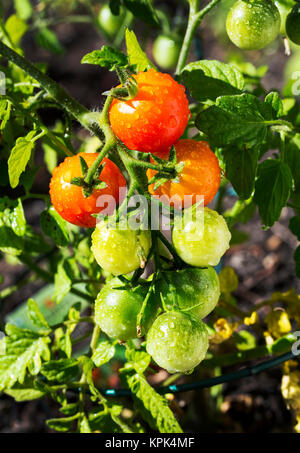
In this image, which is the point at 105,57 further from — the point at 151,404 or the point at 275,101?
the point at 151,404

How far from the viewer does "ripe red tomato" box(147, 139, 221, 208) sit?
64 cm

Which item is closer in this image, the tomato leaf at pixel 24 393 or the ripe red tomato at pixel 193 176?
the ripe red tomato at pixel 193 176

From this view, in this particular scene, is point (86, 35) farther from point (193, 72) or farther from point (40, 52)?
point (193, 72)

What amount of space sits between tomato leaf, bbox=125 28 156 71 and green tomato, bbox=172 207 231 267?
26 cm

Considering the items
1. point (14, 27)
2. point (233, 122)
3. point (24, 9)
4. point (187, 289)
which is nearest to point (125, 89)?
point (233, 122)

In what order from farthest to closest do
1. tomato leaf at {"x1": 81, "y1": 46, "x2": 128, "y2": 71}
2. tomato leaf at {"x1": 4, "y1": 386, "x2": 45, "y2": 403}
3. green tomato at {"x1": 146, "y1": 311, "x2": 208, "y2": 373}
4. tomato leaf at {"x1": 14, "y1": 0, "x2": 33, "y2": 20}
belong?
1. tomato leaf at {"x1": 14, "y1": 0, "x2": 33, "y2": 20}
2. tomato leaf at {"x1": 4, "y1": 386, "x2": 45, "y2": 403}
3. tomato leaf at {"x1": 81, "y1": 46, "x2": 128, "y2": 71}
4. green tomato at {"x1": 146, "y1": 311, "x2": 208, "y2": 373}

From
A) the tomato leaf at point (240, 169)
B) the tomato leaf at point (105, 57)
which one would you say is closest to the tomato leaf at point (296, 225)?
the tomato leaf at point (240, 169)

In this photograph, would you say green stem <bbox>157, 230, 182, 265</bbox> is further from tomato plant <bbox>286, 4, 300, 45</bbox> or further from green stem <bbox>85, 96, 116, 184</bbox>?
tomato plant <bbox>286, 4, 300, 45</bbox>

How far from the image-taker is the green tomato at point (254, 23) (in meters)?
0.71

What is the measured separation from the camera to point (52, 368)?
0.81 meters

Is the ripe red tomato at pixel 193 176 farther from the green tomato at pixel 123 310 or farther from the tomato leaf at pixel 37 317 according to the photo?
the tomato leaf at pixel 37 317

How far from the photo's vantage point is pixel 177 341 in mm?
578

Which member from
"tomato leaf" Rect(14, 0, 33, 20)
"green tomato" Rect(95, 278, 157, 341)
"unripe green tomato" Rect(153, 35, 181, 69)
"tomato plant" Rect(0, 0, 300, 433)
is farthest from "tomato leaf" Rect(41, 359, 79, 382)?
"tomato leaf" Rect(14, 0, 33, 20)
